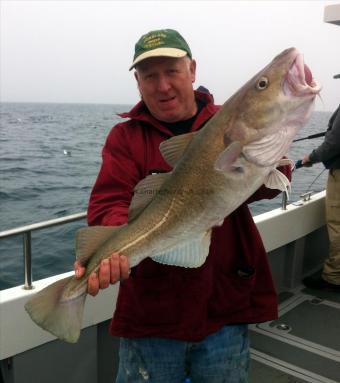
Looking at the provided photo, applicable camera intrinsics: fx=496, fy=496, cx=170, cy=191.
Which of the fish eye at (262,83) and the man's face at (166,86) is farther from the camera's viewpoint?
the man's face at (166,86)

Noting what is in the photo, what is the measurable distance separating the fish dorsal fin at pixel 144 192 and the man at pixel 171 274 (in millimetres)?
104

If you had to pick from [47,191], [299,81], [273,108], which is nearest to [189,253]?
[273,108]

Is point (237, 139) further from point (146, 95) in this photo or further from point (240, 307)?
point (240, 307)

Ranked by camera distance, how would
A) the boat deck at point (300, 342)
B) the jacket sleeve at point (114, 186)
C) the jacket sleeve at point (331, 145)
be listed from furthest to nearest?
the jacket sleeve at point (331, 145)
the boat deck at point (300, 342)
the jacket sleeve at point (114, 186)

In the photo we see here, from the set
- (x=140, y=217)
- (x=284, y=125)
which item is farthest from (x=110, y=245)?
(x=284, y=125)

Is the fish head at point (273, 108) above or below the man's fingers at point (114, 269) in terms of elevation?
above

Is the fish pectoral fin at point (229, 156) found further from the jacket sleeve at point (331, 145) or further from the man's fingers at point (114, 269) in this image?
the jacket sleeve at point (331, 145)

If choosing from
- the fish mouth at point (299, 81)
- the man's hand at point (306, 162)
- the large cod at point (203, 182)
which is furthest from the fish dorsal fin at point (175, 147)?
the man's hand at point (306, 162)

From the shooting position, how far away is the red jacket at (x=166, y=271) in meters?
2.35

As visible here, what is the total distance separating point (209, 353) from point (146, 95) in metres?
1.29

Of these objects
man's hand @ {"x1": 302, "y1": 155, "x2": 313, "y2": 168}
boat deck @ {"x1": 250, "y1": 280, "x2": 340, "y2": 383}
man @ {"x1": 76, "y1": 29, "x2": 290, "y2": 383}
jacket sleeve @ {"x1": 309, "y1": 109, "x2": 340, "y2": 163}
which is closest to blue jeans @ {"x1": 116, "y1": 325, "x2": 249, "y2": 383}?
man @ {"x1": 76, "y1": 29, "x2": 290, "y2": 383}

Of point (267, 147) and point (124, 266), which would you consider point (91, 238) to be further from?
point (267, 147)

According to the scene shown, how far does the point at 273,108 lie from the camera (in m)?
1.92

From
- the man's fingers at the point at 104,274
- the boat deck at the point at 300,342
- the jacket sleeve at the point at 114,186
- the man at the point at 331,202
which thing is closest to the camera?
the man's fingers at the point at 104,274
